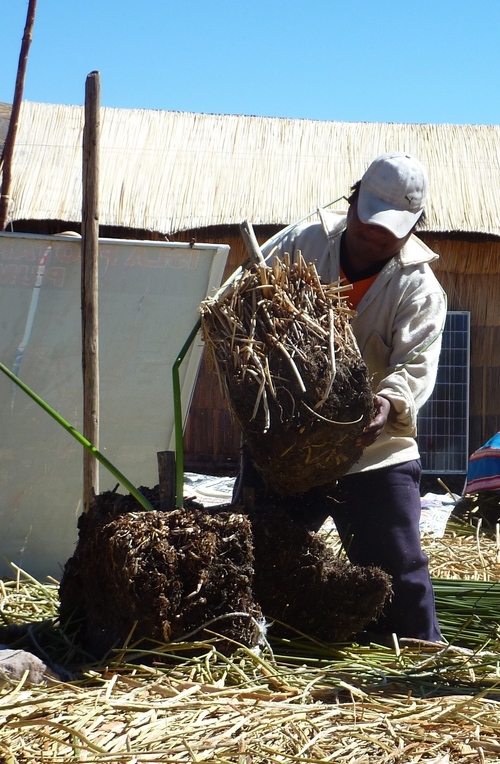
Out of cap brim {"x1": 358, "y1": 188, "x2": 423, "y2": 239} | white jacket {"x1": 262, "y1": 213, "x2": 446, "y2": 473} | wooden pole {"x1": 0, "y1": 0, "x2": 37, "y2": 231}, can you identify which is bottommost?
white jacket {"x1": 262, "y1": 213, "x2": 446, "y2": 473}

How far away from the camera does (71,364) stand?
4590mm

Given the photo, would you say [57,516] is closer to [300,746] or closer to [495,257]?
[300,746]

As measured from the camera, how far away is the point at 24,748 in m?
2.04

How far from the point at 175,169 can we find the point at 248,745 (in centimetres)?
779

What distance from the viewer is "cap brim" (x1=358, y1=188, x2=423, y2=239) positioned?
302cm

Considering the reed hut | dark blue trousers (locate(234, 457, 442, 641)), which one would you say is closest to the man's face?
dark blue trousers (locate(234, 457, 442, 641))

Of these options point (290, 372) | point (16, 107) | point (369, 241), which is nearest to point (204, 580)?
point (290, 372)

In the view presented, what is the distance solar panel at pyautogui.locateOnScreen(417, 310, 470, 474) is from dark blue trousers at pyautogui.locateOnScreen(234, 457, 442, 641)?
6015 millimetres

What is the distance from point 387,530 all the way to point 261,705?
94 cm

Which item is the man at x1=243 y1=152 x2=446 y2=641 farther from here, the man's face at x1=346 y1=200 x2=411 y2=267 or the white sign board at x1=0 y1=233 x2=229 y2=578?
the white sign board at x1=0 y1=233 x2=229 y2=578

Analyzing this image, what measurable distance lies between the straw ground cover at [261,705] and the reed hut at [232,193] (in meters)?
6.06

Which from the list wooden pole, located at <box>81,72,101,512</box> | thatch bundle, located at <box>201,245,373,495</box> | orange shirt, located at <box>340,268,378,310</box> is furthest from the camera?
wooden pole, located at <box>81,72,101,512</box>

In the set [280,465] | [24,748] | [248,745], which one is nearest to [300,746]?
[248,745]

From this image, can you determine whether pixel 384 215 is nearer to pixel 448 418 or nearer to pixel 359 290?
pixel 359 290
